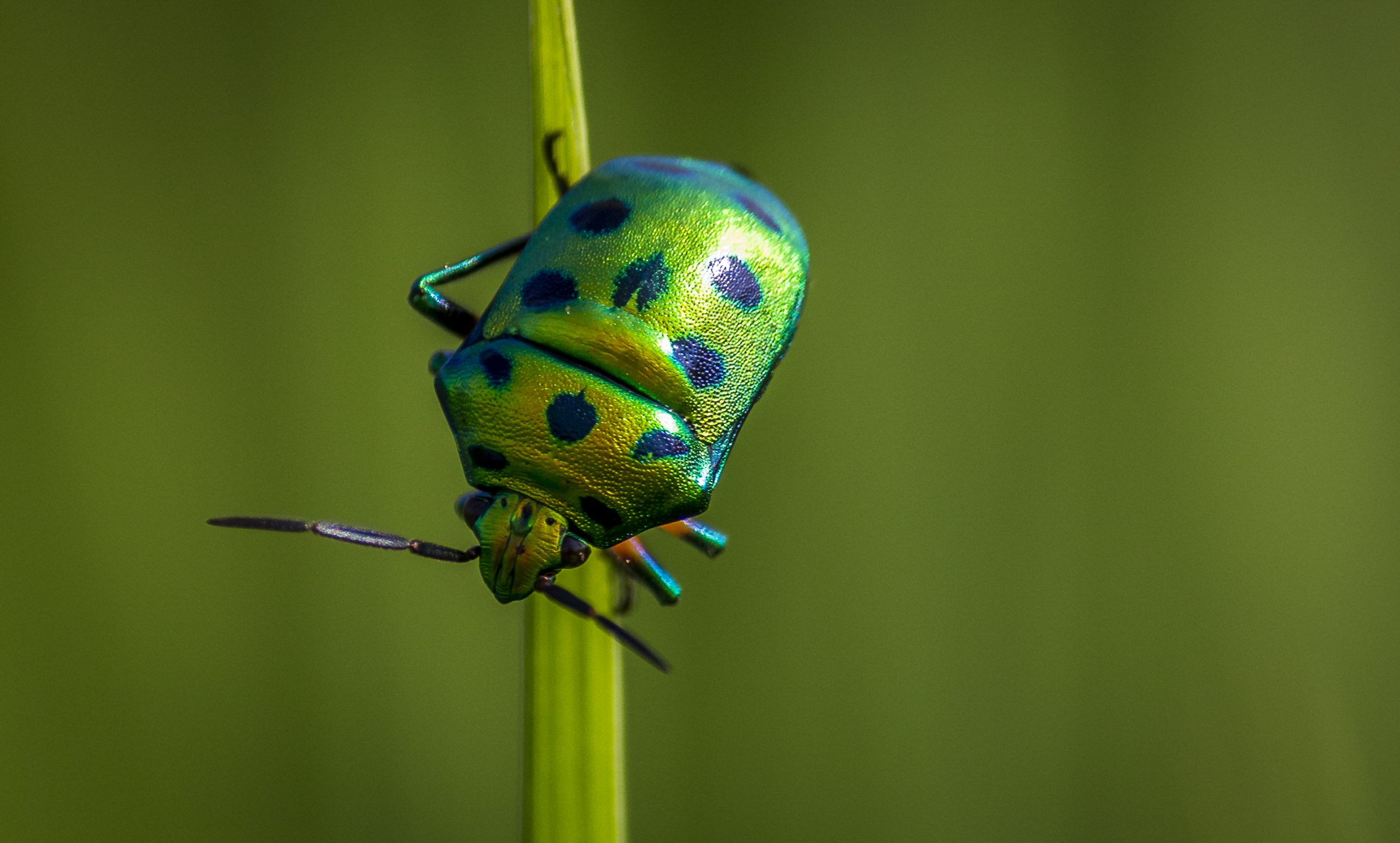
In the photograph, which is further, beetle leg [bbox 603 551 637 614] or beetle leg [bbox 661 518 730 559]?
beetle leg [bbox 661 518 730 559]

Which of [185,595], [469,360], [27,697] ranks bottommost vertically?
[27,697]

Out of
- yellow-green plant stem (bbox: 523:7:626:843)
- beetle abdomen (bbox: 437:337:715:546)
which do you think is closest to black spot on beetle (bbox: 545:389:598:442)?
beetle abdomen (bbox: 437:337:715:546)

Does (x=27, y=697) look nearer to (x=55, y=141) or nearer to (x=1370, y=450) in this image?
(x=55, y=141)

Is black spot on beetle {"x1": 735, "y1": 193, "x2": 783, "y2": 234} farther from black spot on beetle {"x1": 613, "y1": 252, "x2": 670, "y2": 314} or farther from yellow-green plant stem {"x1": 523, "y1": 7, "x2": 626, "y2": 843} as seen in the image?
yellow-green plant stem {"x1": 523, "y1": 7, "x2": 626, "y2": 843}

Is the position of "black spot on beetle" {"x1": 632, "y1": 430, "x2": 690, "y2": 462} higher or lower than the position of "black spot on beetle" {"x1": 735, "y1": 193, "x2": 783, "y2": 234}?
lower

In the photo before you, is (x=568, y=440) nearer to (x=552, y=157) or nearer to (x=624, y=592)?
(x=624, y=592)

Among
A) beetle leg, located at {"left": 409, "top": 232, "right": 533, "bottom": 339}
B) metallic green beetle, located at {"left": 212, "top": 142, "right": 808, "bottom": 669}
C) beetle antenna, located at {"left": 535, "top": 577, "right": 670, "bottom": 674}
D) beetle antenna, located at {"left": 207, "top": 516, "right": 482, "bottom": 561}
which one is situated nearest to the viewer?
beetle antenna, located at {"left": 535, "top": 577, "right": 670, "bottom": 674}

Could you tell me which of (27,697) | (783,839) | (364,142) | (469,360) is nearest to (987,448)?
(783,839)
